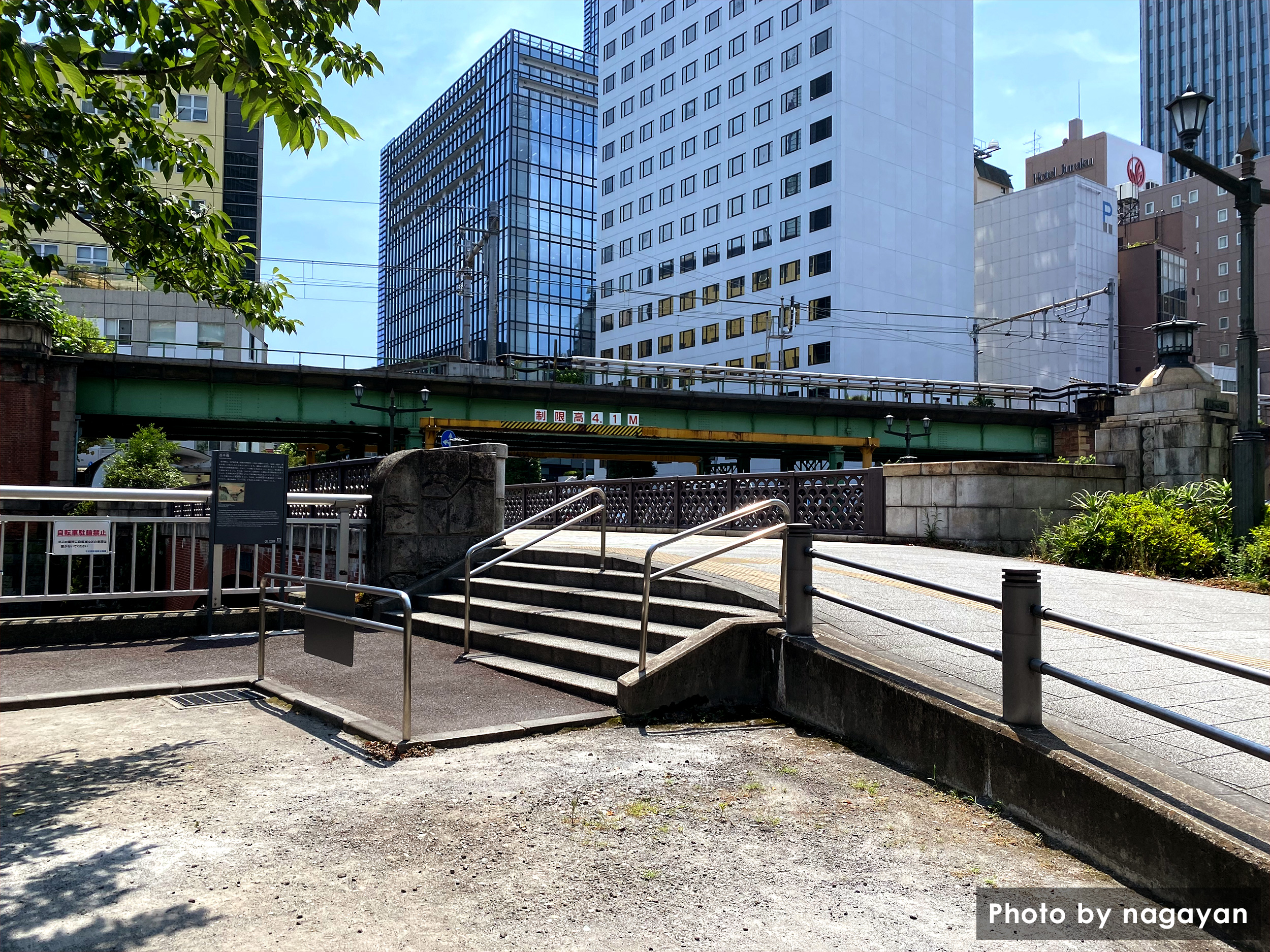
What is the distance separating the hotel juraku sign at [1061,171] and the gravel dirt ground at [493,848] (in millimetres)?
106806

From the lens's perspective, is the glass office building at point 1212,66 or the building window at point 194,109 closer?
the building window at point 194,109

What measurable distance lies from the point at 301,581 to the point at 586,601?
118 inches

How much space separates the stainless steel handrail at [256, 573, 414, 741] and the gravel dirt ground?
50 cm

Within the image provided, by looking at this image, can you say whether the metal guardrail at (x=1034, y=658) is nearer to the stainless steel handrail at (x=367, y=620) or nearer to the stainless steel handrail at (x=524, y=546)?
the stainless steel handrail at (x=367, y=620)

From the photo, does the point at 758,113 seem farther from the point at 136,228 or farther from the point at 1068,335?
the point at 136,228

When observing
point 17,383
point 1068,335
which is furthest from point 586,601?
point 1068,335

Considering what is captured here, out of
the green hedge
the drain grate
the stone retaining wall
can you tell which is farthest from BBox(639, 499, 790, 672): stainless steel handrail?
the stone retaining wall

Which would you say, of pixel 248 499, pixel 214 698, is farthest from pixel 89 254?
pixel 214 698

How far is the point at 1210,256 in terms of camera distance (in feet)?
318

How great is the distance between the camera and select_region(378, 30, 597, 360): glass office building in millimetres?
94750

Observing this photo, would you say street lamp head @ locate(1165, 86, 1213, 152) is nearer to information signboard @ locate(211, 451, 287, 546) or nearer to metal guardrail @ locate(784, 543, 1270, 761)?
metal guardrail @ locate(784, 543, 1270, 761)

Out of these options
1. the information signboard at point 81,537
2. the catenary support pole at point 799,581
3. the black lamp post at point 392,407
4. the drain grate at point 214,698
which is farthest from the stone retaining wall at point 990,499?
the black lamp post at point 392,407

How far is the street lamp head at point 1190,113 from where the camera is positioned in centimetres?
1384

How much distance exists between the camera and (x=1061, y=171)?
332ft
